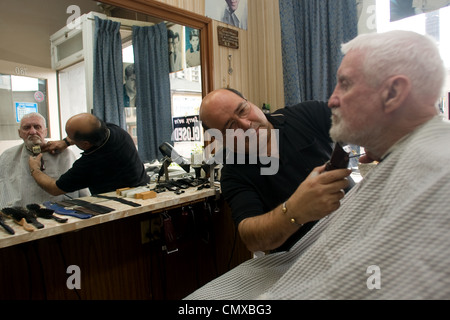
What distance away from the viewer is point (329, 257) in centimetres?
66

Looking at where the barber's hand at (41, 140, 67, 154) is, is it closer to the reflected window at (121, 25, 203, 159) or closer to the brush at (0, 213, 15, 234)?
the brush at (0, 213, 15, 234)

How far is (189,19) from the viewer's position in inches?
84.6

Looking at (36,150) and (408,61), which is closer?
(408,61)

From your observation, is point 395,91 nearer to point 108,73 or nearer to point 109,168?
point 109,168

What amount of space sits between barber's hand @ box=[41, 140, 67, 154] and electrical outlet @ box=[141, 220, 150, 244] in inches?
24.7

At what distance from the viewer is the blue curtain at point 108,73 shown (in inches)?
66.3

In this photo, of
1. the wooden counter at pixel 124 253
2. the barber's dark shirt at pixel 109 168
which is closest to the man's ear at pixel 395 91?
the wooden counter at pixel 124 253

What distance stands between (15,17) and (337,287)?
70.1 inches

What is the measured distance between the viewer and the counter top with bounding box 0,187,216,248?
1.08 metres

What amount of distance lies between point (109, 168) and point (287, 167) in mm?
1033

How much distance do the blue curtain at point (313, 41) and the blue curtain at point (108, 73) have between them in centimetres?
134

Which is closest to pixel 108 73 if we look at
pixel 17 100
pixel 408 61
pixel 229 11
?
pixel 17 100
